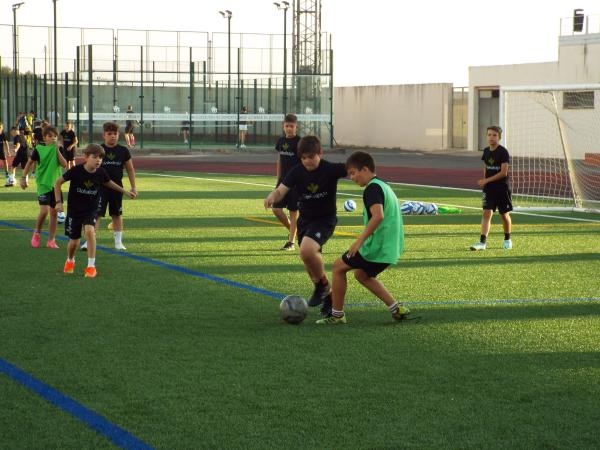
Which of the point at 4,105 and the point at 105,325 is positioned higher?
the point at 4,105

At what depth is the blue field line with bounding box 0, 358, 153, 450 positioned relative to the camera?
18.4 ft

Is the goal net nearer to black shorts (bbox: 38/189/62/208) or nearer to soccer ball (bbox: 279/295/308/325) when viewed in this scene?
black shorts (bbox: 38/189/62/208)

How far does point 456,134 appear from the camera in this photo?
175 ft

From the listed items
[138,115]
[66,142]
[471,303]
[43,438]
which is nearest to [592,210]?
[471,303]

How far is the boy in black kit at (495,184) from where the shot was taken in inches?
556

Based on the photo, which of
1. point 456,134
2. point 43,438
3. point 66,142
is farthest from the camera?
point 456,134

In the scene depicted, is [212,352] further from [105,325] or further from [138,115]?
[138,115]

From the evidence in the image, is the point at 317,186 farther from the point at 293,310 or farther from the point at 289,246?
the point at 289,246

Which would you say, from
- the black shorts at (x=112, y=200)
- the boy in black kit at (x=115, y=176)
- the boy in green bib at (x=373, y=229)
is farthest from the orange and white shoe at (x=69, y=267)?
the boy in green bib at (x=373, y=229)

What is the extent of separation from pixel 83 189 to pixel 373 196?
180 inches

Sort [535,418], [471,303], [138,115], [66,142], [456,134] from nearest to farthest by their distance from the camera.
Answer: [535,418] → [471,303] → [66,142] → [138,115] → [456,134]

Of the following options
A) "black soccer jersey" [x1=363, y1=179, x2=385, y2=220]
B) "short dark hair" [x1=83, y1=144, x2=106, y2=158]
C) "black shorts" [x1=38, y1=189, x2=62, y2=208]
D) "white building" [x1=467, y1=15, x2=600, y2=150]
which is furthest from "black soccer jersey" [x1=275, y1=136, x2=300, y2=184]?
"white building" [x1=467, y1=15, x2=600, y2=150]

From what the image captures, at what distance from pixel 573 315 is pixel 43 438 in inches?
207

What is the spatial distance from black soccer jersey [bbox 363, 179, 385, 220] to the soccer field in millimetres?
1051
